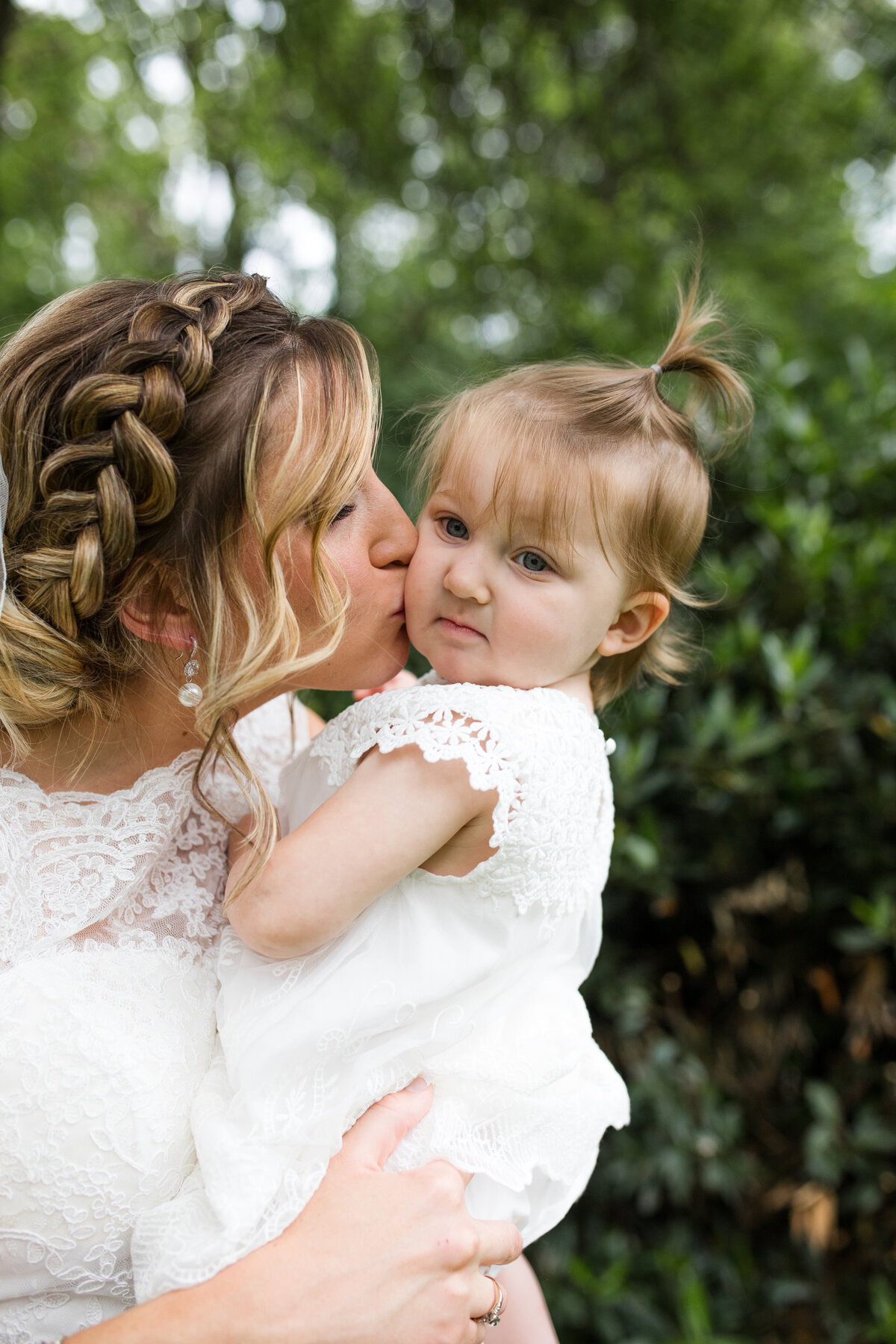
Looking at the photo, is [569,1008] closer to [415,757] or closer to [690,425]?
[415,757]

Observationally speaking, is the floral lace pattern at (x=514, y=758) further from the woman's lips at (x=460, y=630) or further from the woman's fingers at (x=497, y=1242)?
the woman's fingers at (x=497, y=1242)

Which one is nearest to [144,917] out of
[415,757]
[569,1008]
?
[415,757]

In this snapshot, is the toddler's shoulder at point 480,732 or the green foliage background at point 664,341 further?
the green foliage background at point 664,341

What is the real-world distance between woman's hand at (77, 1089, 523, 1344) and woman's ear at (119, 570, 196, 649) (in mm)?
867

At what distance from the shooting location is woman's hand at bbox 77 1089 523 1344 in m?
1.39

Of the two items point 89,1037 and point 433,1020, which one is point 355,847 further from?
point 89,1037

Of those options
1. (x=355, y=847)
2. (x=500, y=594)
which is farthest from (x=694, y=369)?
(x=355, y=847)

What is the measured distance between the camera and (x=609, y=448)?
178 centimetres

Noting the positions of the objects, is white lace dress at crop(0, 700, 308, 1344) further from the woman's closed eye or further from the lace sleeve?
the woman's closed eye

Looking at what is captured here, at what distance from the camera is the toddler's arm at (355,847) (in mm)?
1502

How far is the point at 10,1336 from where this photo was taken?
1.52 meters

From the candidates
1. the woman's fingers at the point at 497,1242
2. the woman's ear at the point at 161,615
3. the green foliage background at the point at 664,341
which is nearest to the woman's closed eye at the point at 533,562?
the woman's ear at the point at 161,615

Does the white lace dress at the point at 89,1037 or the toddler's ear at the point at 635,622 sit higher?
the toddler's ear at the point at 635,622

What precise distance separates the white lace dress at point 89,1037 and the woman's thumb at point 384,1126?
27 centimetres
